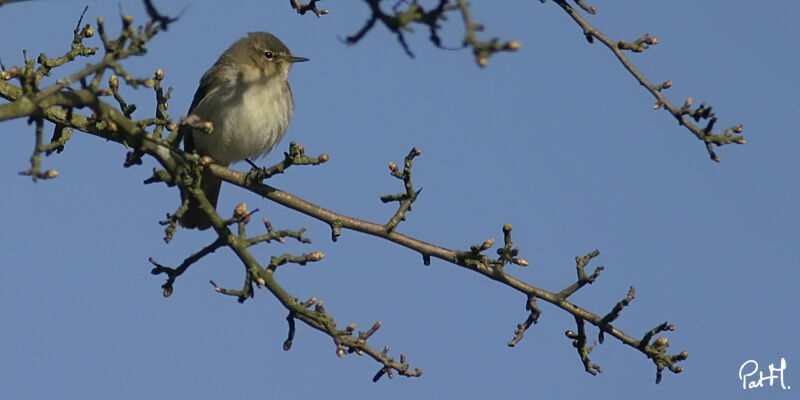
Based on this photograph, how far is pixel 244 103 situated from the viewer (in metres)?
9.70

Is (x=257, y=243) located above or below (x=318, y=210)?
below

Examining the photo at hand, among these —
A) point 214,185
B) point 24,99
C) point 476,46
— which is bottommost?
point 476,46

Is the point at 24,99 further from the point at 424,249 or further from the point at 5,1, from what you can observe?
the point at 424,249

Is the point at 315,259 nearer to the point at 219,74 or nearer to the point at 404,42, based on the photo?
the point at 404,42

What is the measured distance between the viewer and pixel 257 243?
6016mm

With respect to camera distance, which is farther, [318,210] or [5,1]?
[318,210]

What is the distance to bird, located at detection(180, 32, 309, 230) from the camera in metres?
9.62

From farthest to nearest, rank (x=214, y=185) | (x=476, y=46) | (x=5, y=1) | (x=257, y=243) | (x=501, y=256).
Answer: (x=214, y=185) < (x=501, y=256) < (x=257, y=243) < (x=5, y=1) < (x=476, y=46)

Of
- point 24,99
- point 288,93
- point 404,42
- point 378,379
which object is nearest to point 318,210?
point 378,379

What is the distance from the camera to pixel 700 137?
20.5 ft

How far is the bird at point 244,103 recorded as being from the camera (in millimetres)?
9625

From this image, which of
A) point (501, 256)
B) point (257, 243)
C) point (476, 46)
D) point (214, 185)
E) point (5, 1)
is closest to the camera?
point (476, 46)

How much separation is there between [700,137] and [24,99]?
377 centimetres

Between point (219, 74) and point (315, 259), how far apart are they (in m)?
4.28
